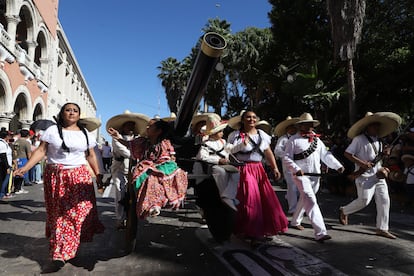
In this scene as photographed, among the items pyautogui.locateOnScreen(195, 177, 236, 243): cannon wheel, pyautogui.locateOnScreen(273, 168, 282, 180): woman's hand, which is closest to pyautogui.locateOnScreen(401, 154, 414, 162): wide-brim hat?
pyautogui.locateOnScreen(273, 168, 282, 180): woman's hand

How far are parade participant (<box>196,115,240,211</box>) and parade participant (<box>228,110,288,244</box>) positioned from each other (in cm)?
21

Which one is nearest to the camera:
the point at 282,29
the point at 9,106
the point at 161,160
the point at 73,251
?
the point at 73,251

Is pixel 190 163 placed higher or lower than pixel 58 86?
lower

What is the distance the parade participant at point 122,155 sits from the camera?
537 centimetres

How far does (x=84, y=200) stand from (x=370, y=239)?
3817 mm

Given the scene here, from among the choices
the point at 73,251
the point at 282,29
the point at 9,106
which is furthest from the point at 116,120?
the point at 282,29

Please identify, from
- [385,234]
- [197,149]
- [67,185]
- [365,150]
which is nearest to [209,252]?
[197,149]

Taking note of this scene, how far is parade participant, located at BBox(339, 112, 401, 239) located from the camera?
4.93m

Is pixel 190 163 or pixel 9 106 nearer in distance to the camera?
pixel 190 163

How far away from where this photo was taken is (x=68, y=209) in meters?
3.78

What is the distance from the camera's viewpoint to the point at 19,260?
4.03 meters

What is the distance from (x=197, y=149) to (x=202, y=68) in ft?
5.48

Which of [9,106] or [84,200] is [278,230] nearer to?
[84,200]

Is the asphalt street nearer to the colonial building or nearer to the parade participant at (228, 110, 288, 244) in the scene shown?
the parade participant at (228, 110, 288, 244)
